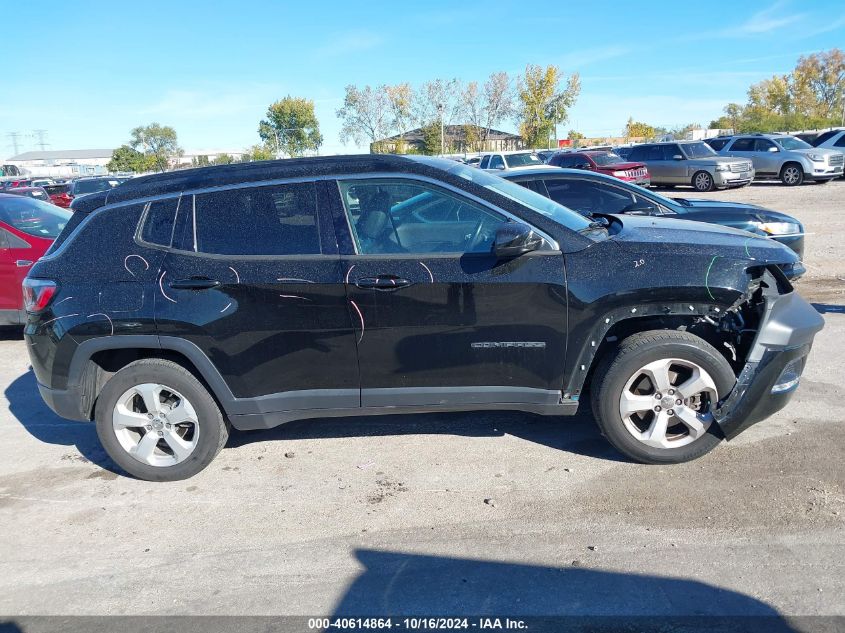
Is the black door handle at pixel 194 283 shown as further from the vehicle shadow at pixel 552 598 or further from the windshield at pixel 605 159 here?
the windshield at pixel 605 159

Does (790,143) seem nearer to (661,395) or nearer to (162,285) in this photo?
(661,395)

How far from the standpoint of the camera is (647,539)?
11.9ft

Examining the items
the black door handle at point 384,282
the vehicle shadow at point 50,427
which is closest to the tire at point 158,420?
the vehicle shadow at point 50,427

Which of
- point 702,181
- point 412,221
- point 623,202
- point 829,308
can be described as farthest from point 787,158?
point 412,221

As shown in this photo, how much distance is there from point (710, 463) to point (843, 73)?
88.9m

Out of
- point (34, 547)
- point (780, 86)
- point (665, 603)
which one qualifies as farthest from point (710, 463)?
point (780, 86)

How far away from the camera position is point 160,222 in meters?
4.46

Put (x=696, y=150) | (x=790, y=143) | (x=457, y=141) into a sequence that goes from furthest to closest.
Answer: (x=457, y=141) → (x=790, y=143) → (x=696, y=150)

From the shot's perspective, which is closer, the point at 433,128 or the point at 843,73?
the point at 433,128

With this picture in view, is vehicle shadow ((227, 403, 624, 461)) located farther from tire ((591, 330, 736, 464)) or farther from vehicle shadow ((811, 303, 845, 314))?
vehicle shadow ((811, 303, 845, 314))

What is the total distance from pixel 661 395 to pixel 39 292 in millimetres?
3954

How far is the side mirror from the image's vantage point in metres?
4.02

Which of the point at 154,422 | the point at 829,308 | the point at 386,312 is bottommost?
the point at 829,308

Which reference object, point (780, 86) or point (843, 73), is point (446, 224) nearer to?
point (780, 86)
